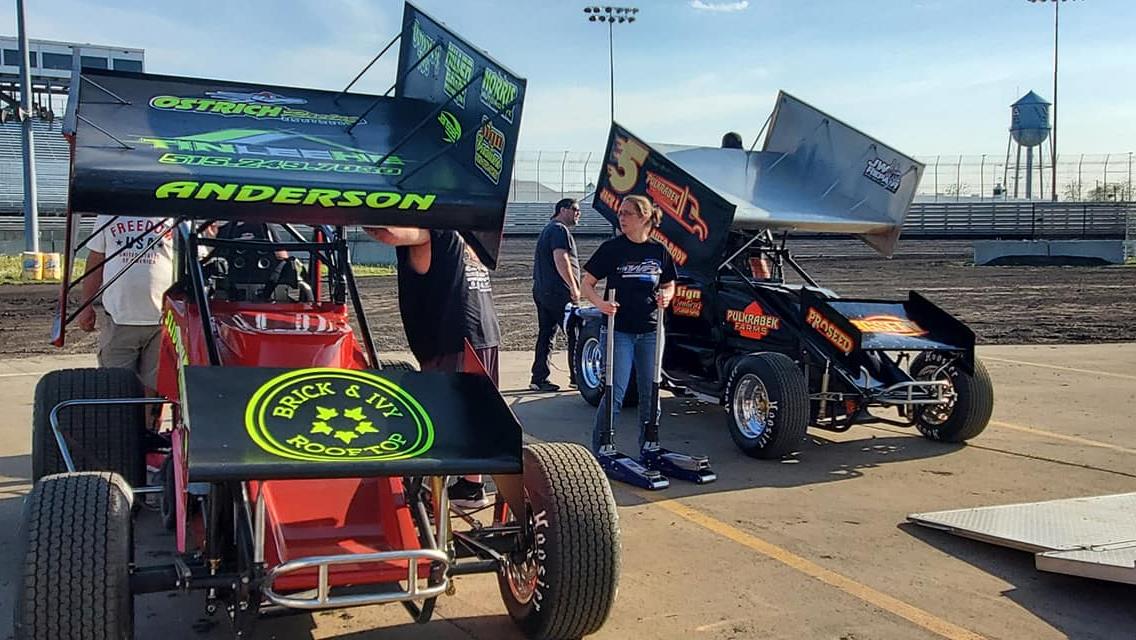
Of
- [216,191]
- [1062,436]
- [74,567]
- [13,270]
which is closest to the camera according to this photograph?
[74,567]

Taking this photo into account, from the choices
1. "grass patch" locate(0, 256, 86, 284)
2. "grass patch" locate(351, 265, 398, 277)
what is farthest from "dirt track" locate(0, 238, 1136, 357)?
"grass patch" locate(351, 265, 398, 277)

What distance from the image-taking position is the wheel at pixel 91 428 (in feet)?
15.0

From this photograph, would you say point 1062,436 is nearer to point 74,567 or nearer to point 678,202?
point 678,202

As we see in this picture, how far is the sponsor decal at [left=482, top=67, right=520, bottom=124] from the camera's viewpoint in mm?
3750

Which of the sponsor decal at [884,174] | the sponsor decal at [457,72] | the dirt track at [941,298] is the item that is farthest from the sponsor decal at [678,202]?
the dirt track at [941,298]

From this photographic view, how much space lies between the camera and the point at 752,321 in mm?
8086

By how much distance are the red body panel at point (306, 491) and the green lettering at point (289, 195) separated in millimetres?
707

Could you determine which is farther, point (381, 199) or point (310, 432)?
point (381, 199)

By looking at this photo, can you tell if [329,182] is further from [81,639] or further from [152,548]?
[152,548]

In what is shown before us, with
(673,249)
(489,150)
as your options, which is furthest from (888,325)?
(489,150)

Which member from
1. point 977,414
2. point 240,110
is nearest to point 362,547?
point 240,110

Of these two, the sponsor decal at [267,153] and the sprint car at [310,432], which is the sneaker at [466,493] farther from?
the sponsor decal at [267,153]

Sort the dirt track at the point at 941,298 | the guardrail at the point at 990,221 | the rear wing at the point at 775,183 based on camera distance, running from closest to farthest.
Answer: the rear wing at the point at 775,183
the dirt track at the point at 941,298
the guardrail at the point at 990,221

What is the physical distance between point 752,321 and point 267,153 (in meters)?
5.07
